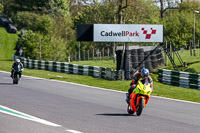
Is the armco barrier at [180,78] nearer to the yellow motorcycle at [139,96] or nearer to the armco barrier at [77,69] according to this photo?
the armco barrier at [77,69]

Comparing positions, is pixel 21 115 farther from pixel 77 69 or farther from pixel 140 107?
pixel 77 69

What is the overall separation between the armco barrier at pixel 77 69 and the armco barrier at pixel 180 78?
10.1ft

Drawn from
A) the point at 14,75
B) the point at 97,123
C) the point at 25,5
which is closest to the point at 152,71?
the point at 14,75

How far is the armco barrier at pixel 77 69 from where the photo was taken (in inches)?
1190

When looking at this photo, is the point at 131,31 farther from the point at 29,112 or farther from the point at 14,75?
the point at 29,112

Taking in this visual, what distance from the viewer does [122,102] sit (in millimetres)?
17000

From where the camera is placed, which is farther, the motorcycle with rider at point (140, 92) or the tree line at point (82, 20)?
the tree line at point (82, 20)

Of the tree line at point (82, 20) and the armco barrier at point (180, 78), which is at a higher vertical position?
the tree line at point (82, 20)

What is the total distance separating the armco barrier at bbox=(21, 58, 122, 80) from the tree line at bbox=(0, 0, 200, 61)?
12696 mm

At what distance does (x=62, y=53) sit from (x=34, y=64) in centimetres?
2029

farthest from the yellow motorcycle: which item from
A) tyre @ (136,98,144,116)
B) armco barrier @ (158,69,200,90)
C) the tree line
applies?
the tree line

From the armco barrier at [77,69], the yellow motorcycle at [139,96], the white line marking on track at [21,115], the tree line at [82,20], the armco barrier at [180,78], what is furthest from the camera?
the tree line at [82,20]

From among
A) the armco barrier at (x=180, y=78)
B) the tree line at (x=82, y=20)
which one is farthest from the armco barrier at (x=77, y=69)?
the tree line at (x=82, y=20)

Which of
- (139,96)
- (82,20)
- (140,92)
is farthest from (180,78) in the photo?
(82,20)
